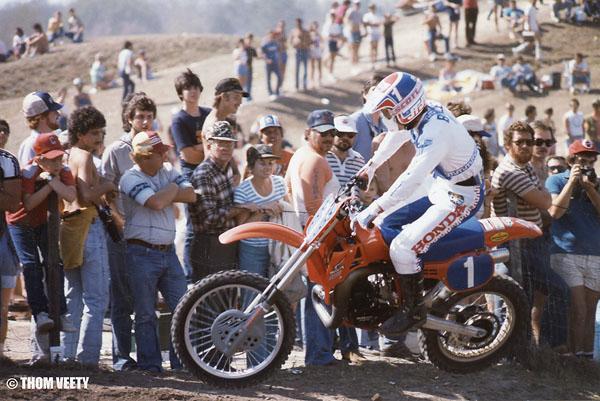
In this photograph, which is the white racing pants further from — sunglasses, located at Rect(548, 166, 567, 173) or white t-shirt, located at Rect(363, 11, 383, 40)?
white t-shirt, located at Rect(363, 11, 383, 40)

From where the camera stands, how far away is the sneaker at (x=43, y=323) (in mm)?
8023

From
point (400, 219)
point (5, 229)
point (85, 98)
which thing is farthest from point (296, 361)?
point (85, 98)

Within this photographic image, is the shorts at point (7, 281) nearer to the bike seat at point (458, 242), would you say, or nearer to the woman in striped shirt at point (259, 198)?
the woman in striped shirt at point (259, 198)

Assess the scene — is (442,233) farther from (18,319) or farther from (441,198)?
(18,319)

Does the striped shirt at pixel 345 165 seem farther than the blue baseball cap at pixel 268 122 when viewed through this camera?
No

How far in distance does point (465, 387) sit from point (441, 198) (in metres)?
1.73

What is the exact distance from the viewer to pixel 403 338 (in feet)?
29.9

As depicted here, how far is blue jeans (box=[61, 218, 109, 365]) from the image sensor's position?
27.2 feet

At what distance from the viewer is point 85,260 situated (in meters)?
8.30

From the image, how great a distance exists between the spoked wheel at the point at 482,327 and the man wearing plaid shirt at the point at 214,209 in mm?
1864

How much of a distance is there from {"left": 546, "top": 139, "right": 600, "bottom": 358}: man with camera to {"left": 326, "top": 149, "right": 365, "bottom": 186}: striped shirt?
1830 millimetres

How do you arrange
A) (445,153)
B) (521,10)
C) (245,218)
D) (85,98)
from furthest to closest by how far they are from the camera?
(521,10) → (85,98) → (245,218) → (445,153)

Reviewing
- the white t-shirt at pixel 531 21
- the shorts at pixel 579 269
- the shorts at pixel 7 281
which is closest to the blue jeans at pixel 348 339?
the shorts at pixel 579 269

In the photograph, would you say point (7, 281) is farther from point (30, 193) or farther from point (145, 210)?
point (145, 210)
